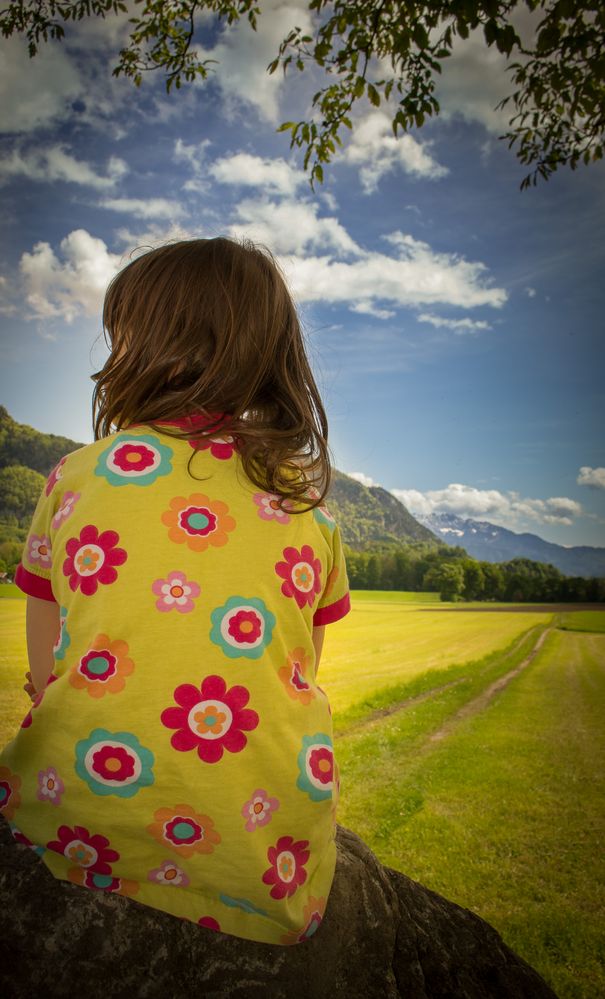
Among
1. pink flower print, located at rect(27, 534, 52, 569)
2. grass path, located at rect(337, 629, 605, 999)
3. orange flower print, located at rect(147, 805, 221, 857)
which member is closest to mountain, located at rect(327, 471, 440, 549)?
pink flower print, located at rect(27, 534, 52, 569)

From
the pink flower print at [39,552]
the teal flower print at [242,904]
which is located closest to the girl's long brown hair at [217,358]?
the pink flower print at [39,552]

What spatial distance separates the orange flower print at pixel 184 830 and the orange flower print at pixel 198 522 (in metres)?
0.52

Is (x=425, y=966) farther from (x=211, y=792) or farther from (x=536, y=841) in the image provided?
(x=536, y=841)

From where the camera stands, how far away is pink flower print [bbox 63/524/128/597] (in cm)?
98

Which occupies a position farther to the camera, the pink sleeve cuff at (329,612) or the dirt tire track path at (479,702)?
the dirt tire track path at (479,702)

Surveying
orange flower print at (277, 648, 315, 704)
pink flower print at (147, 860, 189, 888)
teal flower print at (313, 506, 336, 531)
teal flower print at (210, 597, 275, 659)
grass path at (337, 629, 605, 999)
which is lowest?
grass path at (337, 629, 605, 999)

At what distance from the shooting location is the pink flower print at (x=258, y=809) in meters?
0.95

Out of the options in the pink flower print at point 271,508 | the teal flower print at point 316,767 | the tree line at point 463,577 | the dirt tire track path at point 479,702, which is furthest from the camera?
the tree line at point 463,577

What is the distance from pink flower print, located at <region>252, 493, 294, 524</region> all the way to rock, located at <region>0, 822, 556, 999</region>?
2.92ft

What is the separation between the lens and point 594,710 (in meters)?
5.39

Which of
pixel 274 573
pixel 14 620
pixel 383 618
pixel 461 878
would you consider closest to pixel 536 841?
pixel 461 878

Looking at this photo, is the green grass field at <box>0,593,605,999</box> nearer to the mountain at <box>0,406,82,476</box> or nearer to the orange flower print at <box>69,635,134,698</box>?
the mountain at <box>0,406,82,476</box>

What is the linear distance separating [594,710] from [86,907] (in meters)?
6.02

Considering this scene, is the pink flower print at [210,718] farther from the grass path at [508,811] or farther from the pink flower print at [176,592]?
the grass path at [508,811]
